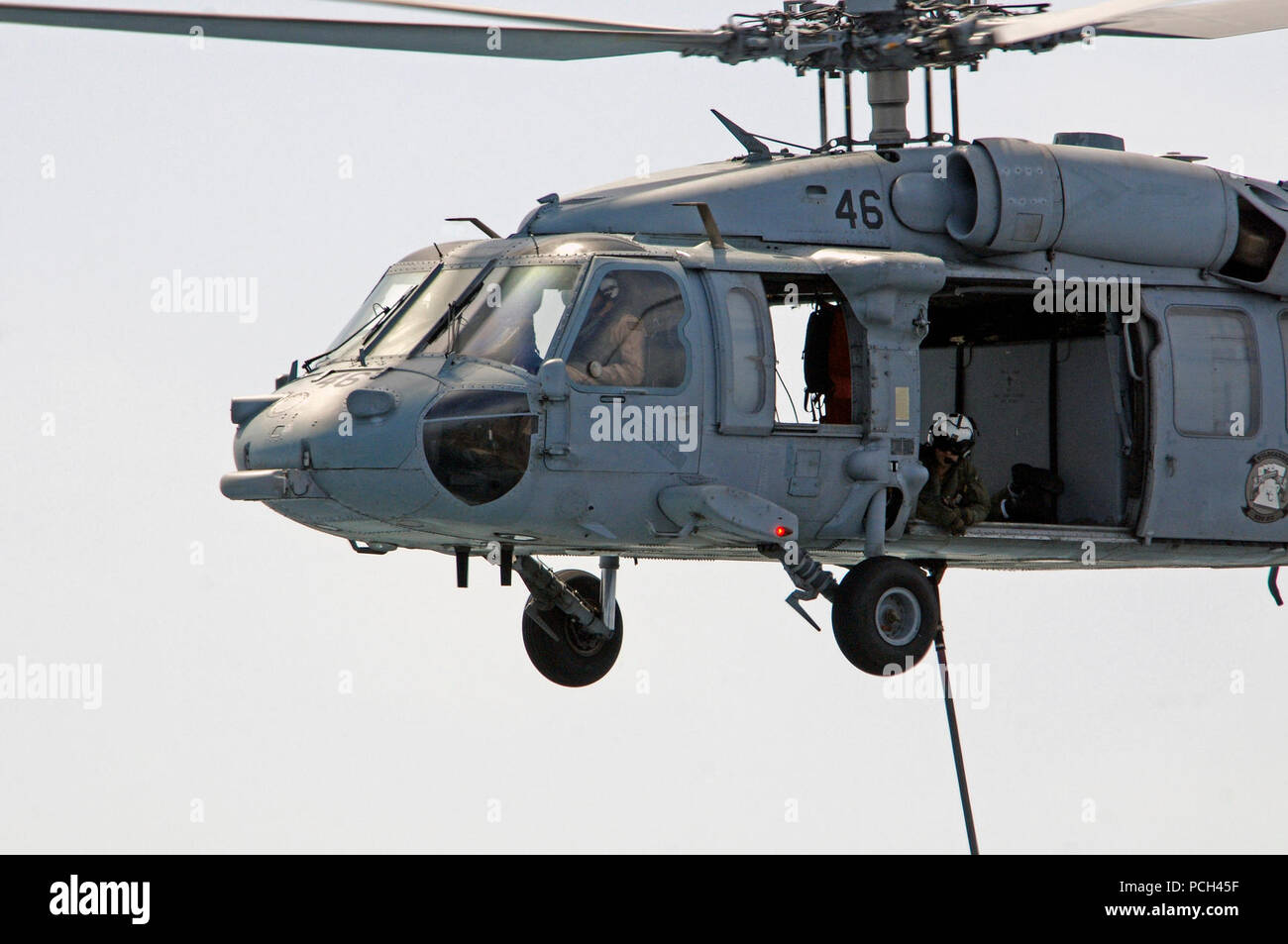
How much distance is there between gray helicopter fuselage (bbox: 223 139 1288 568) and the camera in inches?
536

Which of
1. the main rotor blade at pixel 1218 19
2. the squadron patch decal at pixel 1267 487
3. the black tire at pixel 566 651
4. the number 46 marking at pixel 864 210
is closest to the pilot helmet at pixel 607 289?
the number 46 marking at pixel 864 210

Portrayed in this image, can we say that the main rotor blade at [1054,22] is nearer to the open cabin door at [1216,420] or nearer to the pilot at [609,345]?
the open cabin door at [1216,420]

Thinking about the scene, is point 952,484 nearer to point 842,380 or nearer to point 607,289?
point 842,380

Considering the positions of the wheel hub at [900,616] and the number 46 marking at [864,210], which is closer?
the wheel hub at [900,616]

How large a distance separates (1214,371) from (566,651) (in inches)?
205

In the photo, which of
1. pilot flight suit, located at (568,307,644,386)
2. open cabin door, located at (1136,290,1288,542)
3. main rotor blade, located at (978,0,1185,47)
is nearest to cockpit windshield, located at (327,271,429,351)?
pilot flight suit, located at (568,307,644,386)

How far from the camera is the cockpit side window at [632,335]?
13.9m

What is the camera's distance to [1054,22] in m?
15.4

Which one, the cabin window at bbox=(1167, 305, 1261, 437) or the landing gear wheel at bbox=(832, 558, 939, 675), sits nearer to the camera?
the landing gear wheel at bbox=(832, 558, 939, 675)

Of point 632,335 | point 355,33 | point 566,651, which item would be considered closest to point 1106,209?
point 632,335

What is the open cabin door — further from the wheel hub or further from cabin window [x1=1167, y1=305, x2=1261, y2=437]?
the wheel hub

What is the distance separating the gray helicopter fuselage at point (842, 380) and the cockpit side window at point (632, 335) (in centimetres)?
4

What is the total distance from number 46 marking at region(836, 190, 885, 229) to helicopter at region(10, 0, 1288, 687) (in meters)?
0.02

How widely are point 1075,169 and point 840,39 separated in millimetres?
1867
